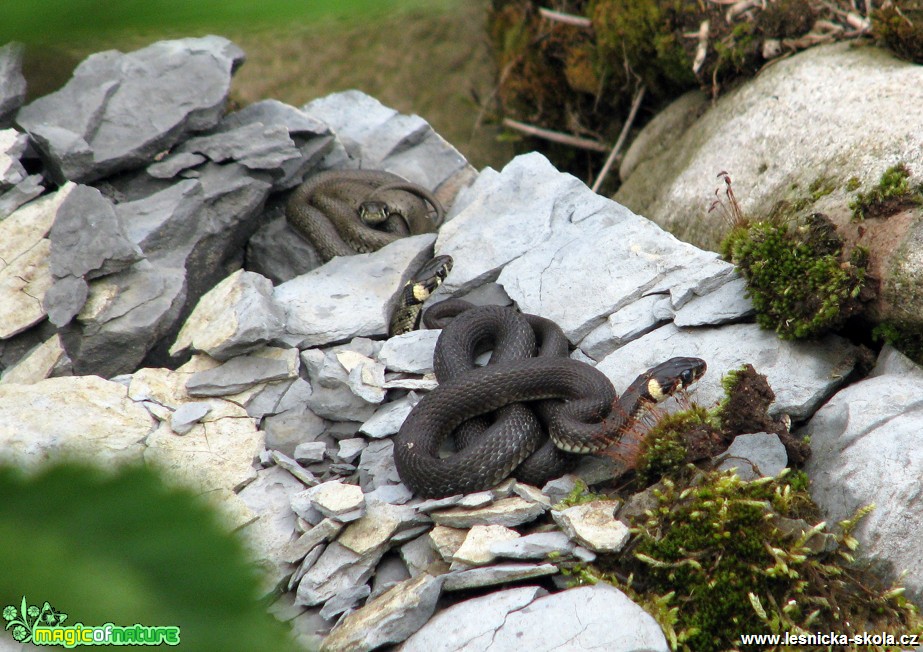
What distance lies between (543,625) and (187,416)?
11.0ft

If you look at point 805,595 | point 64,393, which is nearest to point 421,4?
point 805,595

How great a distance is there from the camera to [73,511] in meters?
0.52

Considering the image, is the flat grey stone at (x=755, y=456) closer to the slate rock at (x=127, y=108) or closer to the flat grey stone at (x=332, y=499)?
the flat grey stone at (x=332, y=499)

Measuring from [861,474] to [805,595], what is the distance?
0.92 meters

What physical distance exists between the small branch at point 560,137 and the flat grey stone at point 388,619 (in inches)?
304

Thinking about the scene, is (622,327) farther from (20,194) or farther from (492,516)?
(20,194)

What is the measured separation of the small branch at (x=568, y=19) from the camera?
35.8 feet

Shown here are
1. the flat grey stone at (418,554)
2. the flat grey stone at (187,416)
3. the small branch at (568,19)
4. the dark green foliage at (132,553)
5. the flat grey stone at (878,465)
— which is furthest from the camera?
the small branch at (568,19)

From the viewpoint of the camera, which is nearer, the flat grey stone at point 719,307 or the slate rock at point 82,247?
the flat grey stone at point 719,307

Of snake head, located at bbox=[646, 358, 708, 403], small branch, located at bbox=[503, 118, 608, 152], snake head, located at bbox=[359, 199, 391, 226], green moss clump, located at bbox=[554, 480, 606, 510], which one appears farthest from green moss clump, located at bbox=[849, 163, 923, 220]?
small branch, located at bbox=[503, 118, 608, 152]

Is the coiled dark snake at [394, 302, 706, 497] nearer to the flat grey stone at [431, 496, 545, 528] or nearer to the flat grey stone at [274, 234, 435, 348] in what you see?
the flat grey stone at [431, 496, 545, 528]

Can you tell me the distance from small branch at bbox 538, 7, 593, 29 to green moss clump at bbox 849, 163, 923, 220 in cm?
572

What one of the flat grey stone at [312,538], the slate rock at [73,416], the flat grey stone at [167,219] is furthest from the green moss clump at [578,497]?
the flat grey stone at [167,219]

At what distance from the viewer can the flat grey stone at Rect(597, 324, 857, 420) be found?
19.2ft
